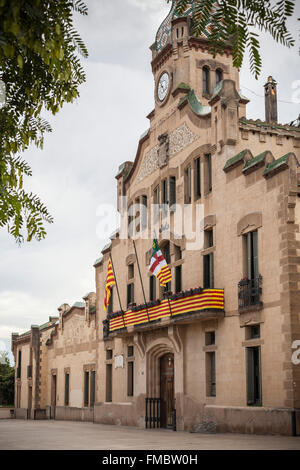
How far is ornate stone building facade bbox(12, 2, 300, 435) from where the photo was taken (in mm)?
21906

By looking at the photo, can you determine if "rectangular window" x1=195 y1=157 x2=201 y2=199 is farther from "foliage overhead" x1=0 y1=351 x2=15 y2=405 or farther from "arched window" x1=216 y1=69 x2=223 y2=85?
"foliage overhead" x1=0 y1=351 x2=15 y2=405

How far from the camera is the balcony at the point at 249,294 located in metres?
22.8

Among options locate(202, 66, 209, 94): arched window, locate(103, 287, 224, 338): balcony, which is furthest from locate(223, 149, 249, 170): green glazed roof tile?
locate(202, 66, 209, 94): arched window

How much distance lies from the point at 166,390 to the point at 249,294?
31.9 feet

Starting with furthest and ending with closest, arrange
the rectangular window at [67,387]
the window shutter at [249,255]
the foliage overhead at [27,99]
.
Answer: the rectangular window at [67,387] → the window shutter at [249,255] → the foliage overhead at [27,99]

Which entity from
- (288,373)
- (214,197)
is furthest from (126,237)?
(288,373)

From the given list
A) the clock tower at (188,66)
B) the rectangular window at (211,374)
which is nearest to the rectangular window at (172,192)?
the clock tower at (188,66)

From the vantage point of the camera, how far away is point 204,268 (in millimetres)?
26969

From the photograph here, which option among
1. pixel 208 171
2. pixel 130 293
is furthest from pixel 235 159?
pixel 130 293

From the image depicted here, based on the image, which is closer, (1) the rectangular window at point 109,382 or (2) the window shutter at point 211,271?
(2) the window shutter at point 211,271

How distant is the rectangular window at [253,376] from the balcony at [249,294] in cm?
159

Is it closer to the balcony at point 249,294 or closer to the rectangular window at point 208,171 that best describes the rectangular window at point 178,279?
the rectangular window at point 208,171

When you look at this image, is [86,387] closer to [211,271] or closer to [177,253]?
[177,253]

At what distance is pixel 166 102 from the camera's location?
1266 inches
